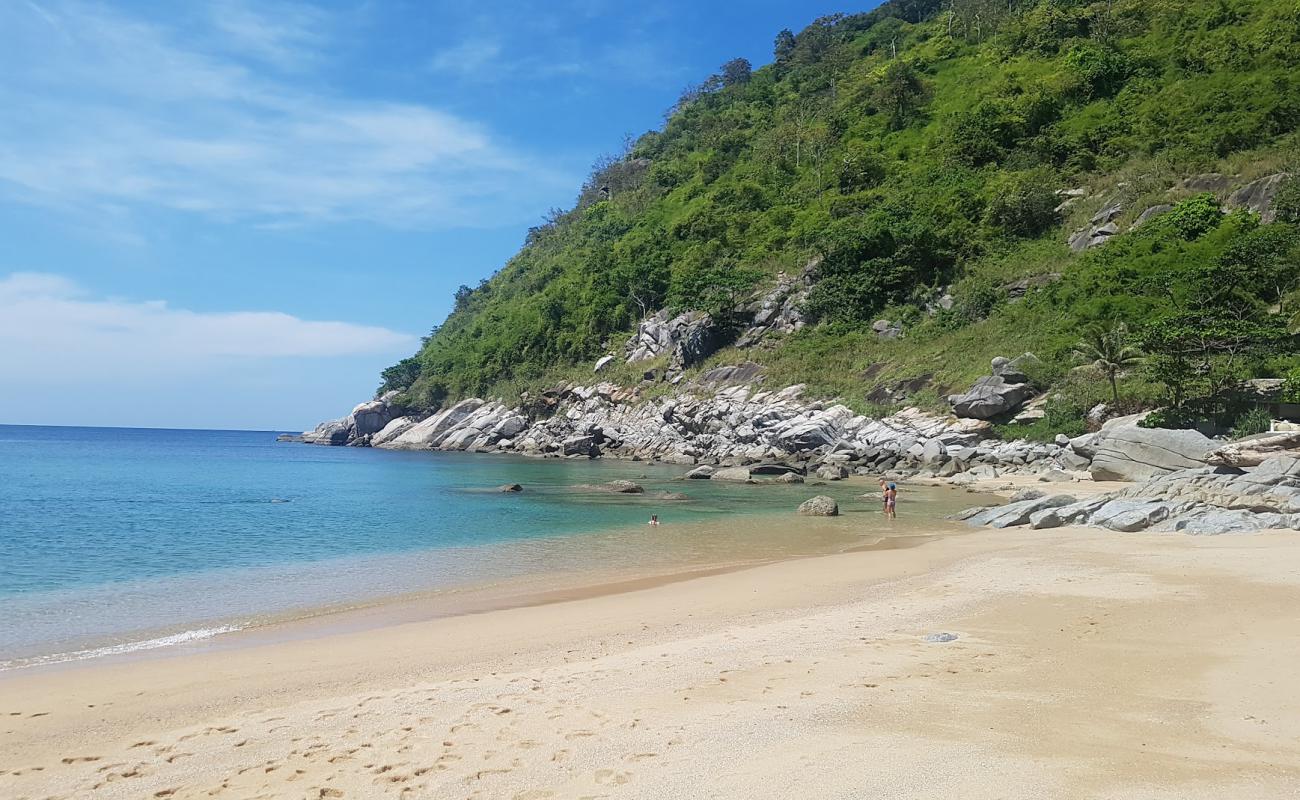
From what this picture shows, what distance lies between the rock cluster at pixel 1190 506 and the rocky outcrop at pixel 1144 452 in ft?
13.1

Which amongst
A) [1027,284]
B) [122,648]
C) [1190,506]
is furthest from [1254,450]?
[1027,284]

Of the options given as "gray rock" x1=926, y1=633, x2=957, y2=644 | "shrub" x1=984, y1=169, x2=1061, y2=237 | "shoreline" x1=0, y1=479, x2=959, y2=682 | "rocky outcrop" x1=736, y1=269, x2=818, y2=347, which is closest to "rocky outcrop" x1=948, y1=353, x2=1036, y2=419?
"shoreline" x1=0, y1=479, x2=959, y2=682

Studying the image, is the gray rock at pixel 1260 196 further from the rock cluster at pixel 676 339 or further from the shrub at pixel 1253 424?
the rock cluster at pixel 676 339

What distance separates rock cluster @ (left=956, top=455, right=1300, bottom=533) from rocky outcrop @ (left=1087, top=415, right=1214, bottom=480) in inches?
157

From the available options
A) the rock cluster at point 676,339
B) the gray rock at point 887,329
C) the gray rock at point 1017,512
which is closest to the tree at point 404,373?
the rock cluster at point 676,339

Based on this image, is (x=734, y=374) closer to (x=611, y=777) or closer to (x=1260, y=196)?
(x=1260, y=196)

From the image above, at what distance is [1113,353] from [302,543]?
3658 centimetres

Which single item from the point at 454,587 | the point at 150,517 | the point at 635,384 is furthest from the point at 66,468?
the point at 454,587

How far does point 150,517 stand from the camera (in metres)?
29.2

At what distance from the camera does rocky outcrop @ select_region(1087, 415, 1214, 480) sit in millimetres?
25469

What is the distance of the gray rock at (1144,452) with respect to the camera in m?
25.5

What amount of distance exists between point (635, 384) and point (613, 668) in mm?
63715

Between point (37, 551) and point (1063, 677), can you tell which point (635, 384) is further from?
point (1063, 677)

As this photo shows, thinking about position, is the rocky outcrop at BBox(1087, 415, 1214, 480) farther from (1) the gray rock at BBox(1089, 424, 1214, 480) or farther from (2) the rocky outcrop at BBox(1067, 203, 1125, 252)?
(2) the rocky outcrop at BBox(1067, 203, 1125, 252)
